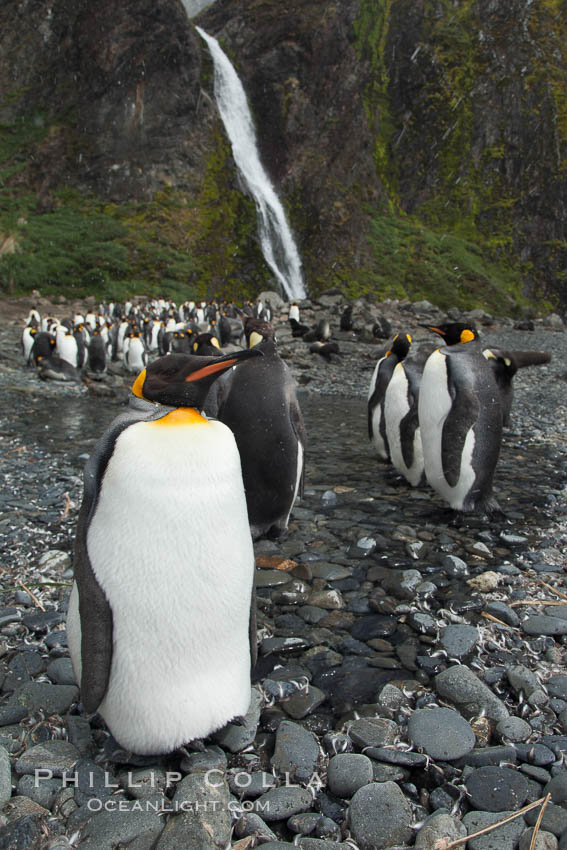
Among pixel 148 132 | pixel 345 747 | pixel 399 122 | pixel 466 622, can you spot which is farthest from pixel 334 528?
pixel 399 122

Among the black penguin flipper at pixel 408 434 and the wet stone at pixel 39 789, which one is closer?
the wet stone at pixel 39 789

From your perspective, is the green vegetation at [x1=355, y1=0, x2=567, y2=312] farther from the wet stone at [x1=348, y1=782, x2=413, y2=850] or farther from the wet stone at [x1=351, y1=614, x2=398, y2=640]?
the wet stone at [x1=348, y1=782, x2=413, y2=850]

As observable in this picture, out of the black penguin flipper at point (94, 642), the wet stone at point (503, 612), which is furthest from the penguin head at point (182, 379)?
the wet stone at point (503, 612)

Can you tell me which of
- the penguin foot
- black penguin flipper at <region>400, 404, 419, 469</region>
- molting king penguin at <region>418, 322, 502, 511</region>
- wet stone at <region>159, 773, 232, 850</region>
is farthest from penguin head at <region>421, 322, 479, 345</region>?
wet stone at <region>159, 773, 232, 850</region>

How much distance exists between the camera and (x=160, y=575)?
2.02 meters

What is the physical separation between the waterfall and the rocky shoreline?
86.2ft

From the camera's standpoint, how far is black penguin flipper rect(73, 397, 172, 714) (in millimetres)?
1986

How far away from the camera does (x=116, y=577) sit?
2021 mm

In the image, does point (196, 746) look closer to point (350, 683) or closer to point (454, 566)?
point (350, 683)

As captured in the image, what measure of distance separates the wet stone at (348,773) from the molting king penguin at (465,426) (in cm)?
298

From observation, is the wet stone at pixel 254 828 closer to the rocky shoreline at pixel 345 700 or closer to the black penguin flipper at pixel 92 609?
the rocky shoreline at pixel 345 700

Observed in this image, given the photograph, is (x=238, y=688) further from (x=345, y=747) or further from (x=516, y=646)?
(x=516, y=646)

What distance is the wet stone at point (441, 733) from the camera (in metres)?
2.11

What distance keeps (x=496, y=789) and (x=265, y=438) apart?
8.84ft
